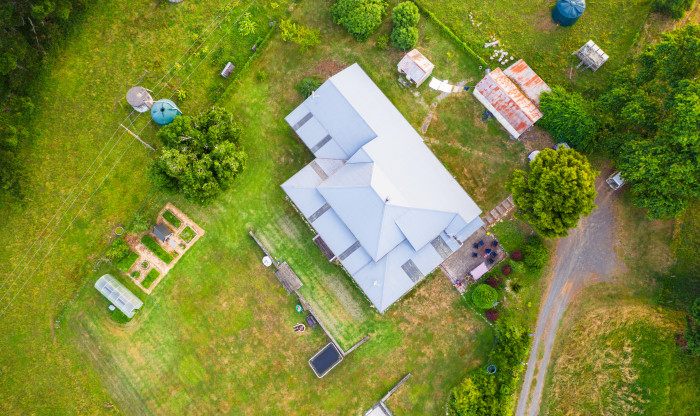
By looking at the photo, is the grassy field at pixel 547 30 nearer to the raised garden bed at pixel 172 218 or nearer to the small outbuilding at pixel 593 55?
the small outbuilding at pixel 593 55

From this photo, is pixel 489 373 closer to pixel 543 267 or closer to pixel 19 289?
pixel 543 267

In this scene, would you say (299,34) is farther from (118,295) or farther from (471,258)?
(118,295)

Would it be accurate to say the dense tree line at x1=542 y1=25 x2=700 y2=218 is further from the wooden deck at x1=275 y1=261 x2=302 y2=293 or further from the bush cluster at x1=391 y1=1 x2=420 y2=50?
the wooden deck at x1=275 y1=261 x2=302 y2=293

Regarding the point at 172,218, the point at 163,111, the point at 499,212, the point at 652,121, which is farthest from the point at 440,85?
the point at 172,218

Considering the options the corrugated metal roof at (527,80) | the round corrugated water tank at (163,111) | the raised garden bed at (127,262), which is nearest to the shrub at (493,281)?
the corrugated metal roof at (527,80)

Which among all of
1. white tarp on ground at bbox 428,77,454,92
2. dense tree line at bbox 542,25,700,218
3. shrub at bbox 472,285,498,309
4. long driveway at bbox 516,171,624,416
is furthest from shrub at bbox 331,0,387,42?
shrub at bbox 472,285,498,309

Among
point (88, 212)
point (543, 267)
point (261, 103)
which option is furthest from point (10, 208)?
point (543, 267)
